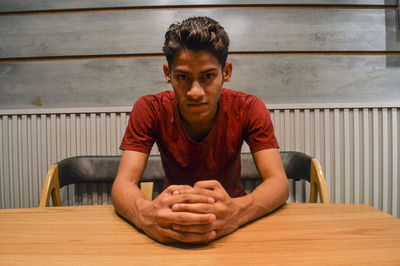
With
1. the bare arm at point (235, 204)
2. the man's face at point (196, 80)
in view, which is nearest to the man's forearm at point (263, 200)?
the bare arm at point (235, 204)

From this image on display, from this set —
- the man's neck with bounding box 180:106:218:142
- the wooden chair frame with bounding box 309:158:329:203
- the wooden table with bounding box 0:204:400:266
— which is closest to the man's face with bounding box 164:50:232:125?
the man's neck with bounding box 180:106:218:142

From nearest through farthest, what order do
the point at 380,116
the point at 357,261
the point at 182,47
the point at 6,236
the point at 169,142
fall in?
the point at 357,261 → the point at 6,236 → the point at 182,47 → the point at 169,142 → the point at 380,116

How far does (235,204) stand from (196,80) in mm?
427

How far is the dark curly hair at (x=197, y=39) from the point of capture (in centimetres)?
79

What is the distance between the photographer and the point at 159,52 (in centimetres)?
179

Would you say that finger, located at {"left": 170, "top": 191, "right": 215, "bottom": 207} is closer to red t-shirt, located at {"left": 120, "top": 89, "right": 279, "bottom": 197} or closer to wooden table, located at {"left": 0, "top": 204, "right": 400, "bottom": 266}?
wooden table, located at {"left": 0, "top": 204, "right": 400, "bottom": 266}

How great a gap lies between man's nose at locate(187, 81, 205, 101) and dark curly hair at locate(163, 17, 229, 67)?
0.39 feet

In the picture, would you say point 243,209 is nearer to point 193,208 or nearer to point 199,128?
point 193,208

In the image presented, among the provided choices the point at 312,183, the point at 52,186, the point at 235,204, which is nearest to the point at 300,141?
the point at 312,183

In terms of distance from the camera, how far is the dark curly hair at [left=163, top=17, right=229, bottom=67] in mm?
788

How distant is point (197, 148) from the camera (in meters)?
0.98

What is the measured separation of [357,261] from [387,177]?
1.78 meters

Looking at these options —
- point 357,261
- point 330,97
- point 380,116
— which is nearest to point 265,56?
point 330,97

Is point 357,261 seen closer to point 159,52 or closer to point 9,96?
point 159,52
